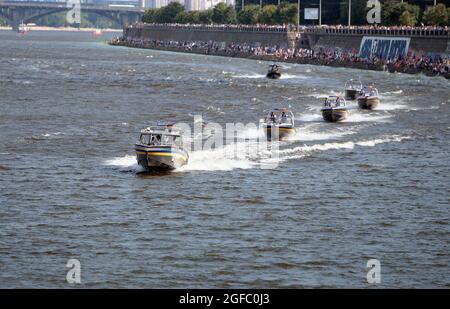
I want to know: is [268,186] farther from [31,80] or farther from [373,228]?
[31,80]

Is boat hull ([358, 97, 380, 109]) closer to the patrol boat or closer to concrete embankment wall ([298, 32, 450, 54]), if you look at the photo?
the patrol boat

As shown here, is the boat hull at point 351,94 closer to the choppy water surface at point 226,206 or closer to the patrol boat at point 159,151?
the choppy water surface at point 226,206

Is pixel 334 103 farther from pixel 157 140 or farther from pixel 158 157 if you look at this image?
pixel 158 157

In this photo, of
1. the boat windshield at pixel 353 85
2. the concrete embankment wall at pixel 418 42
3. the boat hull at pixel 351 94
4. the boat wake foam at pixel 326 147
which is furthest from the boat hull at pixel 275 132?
the concrete embankment wall at pixel 418 42

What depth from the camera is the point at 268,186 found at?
2131 inches

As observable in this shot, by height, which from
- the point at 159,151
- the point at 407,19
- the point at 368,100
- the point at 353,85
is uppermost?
the point at 407,19

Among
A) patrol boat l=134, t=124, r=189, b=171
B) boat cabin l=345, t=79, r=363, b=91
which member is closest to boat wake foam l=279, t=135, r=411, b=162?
patrol boat l=134, t=124, r=189, b=171

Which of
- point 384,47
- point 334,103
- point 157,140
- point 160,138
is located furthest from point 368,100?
point 384,47

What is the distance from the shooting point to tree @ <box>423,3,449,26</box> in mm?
172500

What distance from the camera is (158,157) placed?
56.2 m

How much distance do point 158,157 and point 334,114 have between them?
29.2 metres

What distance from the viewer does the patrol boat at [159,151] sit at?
56.0m


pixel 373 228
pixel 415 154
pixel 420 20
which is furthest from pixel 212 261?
pixel 420 20

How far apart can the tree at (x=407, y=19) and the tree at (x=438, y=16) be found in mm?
7312
